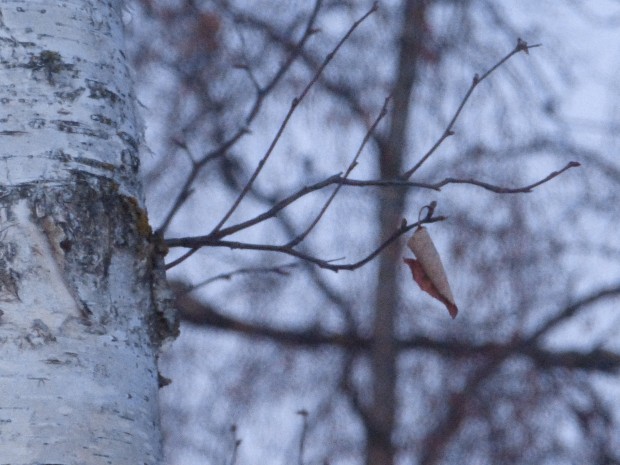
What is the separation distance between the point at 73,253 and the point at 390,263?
2536mm

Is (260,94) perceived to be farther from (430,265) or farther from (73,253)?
(73,253)

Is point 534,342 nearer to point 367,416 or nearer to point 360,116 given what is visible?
point 367,416

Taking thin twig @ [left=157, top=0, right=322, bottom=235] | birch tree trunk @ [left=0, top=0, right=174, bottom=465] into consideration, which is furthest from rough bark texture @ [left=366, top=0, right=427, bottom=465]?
birch tree trunk @ [left=0, top=0, right=174, bottom=465]

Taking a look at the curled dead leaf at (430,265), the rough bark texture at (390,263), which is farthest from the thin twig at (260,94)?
the rough bark texture at (390,263)

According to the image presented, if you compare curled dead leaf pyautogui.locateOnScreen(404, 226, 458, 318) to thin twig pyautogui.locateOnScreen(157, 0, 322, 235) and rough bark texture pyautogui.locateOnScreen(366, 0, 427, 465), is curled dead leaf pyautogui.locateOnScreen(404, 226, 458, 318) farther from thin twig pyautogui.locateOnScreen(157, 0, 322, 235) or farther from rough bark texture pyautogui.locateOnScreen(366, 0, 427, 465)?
rough bark texture pyautogui.locateOnScreen(366, 0, 427, 465)

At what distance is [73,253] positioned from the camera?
1.07 meters

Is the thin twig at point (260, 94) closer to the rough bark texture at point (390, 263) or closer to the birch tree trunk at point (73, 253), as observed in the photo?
the birch tree trunk at point (73, 253)

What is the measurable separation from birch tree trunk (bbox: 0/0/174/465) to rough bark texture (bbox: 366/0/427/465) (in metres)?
2.28

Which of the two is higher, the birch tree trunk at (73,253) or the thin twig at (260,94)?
the thin twig at (260,94)

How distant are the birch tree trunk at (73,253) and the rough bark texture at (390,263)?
2281 mm

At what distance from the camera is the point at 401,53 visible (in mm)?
3715

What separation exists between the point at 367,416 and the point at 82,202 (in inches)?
94.7

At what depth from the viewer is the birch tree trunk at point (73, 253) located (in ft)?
3.19

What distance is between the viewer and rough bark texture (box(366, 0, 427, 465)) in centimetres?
336
